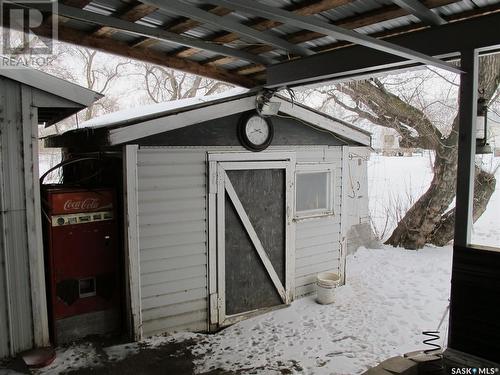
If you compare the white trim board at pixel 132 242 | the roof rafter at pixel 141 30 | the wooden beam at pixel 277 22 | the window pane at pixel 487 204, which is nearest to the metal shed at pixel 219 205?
the white trim board at pixel 132 242

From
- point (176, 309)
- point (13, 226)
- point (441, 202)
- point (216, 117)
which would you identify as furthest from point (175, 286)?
point (441, 202)

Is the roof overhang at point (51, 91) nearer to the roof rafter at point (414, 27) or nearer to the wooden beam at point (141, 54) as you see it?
the wooden beam at point (141, 54)

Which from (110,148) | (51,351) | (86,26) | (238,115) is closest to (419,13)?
(238,115)

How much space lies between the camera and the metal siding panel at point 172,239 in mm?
4668

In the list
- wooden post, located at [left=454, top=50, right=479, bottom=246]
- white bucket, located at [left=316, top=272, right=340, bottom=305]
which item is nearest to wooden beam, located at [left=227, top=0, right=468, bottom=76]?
wooden post, located at [left=454, top=50, right=479, bottom=246]

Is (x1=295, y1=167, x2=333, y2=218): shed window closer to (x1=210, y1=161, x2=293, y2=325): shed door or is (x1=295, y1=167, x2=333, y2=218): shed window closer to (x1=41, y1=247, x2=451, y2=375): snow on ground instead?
(x1=210, y1=161, x2=293, y2=325): shed door

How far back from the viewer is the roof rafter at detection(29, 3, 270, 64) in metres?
3.33

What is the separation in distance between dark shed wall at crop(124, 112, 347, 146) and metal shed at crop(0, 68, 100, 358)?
106 centimetres

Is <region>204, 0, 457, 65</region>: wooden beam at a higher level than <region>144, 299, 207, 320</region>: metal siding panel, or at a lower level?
higher

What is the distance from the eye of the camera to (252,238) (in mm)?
5535

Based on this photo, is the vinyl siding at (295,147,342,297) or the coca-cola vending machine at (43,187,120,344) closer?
the coca-cola vending machine at (43,187,120,344)

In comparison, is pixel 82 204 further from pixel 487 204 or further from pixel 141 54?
pixel 487 204

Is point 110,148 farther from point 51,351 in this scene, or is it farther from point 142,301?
point 51,351

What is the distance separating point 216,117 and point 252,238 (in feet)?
5.98
